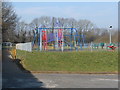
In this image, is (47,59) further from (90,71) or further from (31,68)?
(90,71)

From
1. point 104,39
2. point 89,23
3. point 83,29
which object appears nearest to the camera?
point 104,39

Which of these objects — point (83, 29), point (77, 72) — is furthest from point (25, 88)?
point (83, 29)

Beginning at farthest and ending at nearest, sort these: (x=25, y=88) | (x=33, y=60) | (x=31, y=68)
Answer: (x=33, y=60)
(x=31, y=68)
(x=25, y=88)

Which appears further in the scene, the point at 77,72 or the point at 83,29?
the point at 83,29

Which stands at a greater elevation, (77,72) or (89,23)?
(89,23)

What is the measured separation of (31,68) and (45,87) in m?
7.87

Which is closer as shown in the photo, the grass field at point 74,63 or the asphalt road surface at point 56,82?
the asphalt road surface at point 56,82

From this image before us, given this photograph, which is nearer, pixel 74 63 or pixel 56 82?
pixel 56 82

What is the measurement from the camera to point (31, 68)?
61.3ft

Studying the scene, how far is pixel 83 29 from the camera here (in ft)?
300

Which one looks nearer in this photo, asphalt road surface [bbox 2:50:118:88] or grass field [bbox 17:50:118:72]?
asphalt road surface [bbox 2:50:118:88]

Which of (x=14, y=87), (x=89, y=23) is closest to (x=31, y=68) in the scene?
(x=14, y=87)

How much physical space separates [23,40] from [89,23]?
24.7 meters

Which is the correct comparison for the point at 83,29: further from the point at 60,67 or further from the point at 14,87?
the point at 14,87
